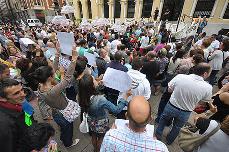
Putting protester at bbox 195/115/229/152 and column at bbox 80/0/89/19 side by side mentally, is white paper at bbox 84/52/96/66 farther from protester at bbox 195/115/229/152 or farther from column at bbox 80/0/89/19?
column at bbox 80/0/89/19

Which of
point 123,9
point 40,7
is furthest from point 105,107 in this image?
point 40,7

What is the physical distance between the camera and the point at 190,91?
8.54 feet

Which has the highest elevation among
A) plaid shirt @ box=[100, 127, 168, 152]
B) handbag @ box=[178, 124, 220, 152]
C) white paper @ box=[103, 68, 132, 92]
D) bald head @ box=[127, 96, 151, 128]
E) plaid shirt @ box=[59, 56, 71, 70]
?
bald head @ box=[127, 96, 151, 128]

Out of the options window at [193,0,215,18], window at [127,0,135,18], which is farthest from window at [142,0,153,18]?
window at [193,0,215,18]

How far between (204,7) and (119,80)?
2303cm

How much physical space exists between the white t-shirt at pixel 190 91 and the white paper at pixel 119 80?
2.94 feet

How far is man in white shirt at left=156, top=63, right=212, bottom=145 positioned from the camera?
8.36 feet

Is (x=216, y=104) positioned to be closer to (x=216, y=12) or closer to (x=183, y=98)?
(x=183, y=98)

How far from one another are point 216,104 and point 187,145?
3.15 ft

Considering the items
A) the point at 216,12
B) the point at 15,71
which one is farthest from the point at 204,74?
the point at 216,12

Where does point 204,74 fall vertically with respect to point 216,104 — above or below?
above

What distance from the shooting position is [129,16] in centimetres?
2820

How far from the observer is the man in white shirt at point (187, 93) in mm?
2549

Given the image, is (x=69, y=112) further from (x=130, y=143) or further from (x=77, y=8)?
(x=77, y=8)
